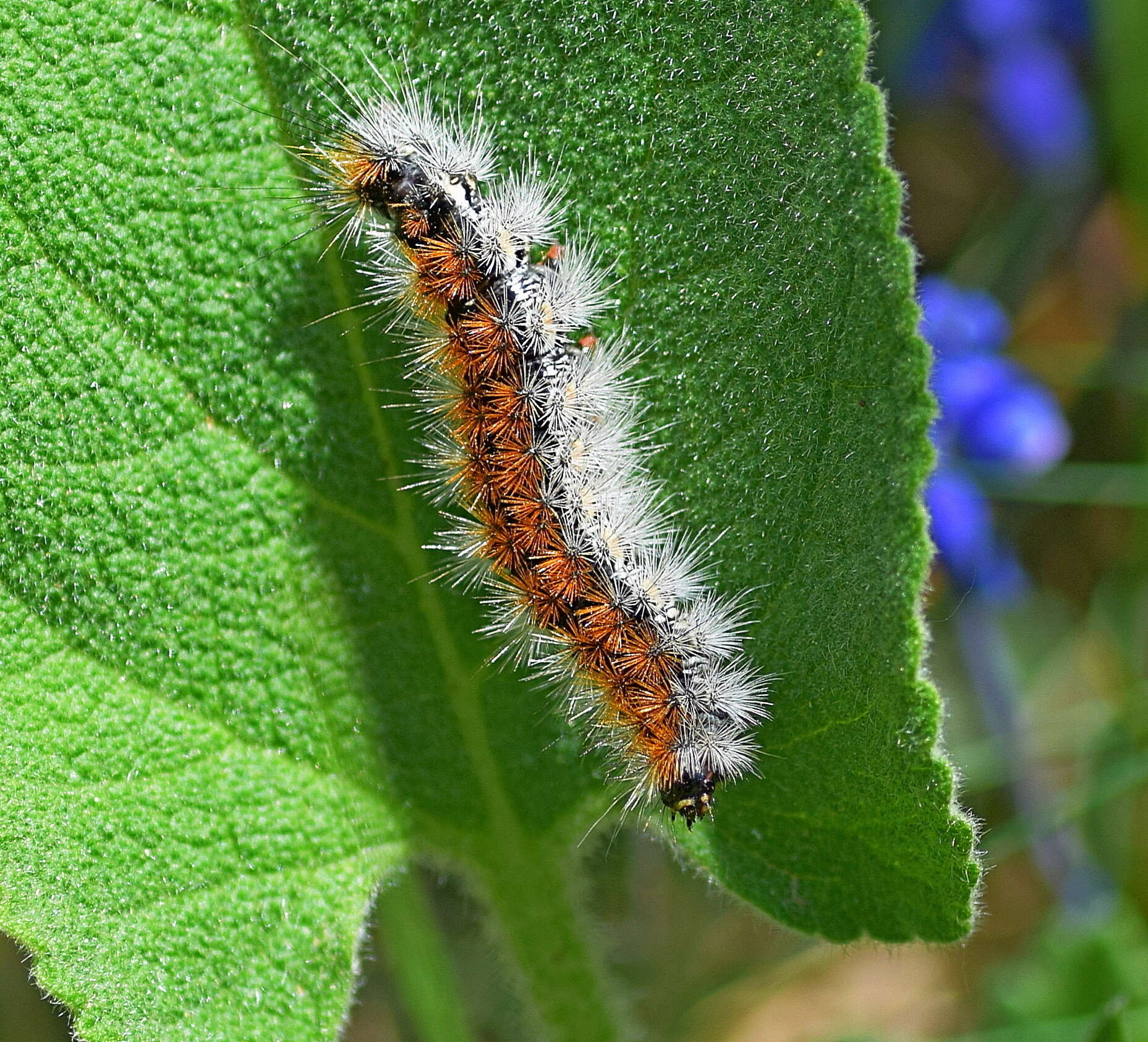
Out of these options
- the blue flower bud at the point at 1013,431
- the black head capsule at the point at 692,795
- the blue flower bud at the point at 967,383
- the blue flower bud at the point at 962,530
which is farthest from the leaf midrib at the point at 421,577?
the blue flower bud at the point at 1013,431

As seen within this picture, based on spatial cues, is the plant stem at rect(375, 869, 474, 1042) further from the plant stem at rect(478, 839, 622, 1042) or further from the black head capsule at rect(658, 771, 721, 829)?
the black head capsule at rect(658, 771, 721, 829)

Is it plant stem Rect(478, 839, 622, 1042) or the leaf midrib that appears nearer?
the leaf midrib

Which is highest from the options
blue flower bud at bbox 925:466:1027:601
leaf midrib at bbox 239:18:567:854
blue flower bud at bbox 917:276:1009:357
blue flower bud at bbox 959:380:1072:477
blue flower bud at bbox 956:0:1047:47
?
blue flower bud at bbox 956:0:1047:47

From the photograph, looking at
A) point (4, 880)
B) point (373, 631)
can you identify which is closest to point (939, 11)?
point (373, 631)

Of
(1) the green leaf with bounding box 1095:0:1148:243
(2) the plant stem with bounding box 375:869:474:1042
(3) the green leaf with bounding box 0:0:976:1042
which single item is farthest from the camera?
(1) the green leaf with bounding box 1095:0:1148:243

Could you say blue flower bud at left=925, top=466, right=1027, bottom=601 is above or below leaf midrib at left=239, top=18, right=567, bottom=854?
above

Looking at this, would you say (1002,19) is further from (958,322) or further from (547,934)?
(547,934)

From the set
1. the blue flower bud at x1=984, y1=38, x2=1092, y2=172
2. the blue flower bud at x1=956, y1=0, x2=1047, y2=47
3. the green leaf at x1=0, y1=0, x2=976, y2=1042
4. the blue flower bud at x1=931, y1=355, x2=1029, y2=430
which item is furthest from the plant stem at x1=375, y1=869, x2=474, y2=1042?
the blue flower bud at x1=956, y1=0, x2=1047, y2=47

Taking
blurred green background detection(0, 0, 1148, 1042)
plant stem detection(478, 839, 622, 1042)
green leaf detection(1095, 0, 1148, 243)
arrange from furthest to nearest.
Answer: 1. green leaf detection(1095, 0, 1148, 243)
2. blurred green background detection(0, 0, 1148, 1042)
3. plant stem detection(478, 839, 622, 1042)
